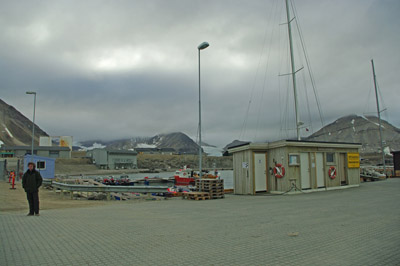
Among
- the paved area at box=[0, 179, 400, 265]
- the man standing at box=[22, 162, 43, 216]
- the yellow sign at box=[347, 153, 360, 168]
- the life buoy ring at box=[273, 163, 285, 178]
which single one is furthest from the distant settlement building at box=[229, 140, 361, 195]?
the man standing at box=[22, 162, 43, 216]

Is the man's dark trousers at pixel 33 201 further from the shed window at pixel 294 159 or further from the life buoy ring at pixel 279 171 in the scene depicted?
the shed window at pixel 294 159

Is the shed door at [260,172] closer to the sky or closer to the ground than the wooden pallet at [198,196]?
closer to the sky

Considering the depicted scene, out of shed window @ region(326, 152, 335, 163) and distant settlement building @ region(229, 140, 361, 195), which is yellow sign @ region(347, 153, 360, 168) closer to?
distant settlement building @ region(229, 140, 361, 195)

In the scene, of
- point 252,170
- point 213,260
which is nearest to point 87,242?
point 213,260

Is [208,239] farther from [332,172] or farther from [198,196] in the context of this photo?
[332,172]

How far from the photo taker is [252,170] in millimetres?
18922

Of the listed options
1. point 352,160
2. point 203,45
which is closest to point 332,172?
point 352,160

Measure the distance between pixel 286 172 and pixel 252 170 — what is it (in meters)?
2.17

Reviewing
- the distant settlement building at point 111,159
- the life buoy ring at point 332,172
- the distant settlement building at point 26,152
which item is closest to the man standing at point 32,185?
the life buoy ring at point 332,172

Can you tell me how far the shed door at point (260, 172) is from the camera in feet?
62.7

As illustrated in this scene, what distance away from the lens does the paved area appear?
5305 millimetres

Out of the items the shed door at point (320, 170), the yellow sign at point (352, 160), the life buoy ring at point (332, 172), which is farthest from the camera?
the yellow sign at point (352, 160)

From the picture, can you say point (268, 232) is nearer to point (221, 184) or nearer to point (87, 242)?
point (87, 242)

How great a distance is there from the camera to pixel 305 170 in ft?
61.5
